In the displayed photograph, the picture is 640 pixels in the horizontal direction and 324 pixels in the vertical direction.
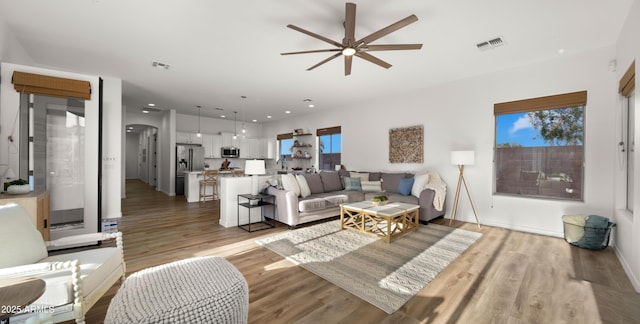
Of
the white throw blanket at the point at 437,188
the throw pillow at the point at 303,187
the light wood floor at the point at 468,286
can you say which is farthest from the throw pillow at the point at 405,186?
the throw pillow at the point at 303,187

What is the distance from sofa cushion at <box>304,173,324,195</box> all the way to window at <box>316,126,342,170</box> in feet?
7.16

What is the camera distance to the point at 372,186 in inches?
219

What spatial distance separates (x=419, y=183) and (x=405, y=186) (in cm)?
28

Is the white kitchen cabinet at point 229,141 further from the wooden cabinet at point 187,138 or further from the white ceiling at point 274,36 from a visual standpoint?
the white ceiling at point 274,36

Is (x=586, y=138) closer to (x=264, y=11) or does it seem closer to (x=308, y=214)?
→ (x=308, y=214)

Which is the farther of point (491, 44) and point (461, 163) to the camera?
point (461, 163)

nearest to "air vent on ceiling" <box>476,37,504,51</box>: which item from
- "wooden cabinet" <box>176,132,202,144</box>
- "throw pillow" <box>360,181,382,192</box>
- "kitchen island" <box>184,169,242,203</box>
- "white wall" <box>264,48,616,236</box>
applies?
"white wall" <box>264,48,616,236</box>

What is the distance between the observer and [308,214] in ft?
14.3

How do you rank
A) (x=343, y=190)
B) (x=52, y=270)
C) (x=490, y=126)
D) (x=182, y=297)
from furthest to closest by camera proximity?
(x=343, y=190) < (x=490, y=126) < (x=52, y=270) < (x=182, y=297)

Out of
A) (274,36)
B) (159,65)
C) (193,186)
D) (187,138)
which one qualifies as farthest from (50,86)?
(187,138)

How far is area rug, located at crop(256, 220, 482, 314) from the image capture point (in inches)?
89.7

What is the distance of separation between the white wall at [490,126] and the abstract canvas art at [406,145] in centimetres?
12

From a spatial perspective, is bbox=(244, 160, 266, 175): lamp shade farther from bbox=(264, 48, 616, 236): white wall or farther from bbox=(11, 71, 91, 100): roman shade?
bbox=(264, 48, 616, 236): white wall

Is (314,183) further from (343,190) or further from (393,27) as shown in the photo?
(393,27)
